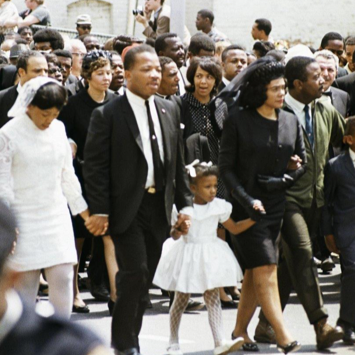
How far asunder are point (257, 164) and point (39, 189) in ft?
5.26

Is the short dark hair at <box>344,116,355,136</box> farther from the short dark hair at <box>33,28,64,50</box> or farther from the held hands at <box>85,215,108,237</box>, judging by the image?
the short dark hair at <box>33,28,64,50</box>

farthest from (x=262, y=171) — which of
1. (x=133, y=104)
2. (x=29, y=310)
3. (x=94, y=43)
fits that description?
(x=94, y=43)

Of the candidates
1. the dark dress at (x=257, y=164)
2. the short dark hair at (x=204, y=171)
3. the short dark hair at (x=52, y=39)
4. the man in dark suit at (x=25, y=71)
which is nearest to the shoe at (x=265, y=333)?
the dark dress at (x=257, y=164)

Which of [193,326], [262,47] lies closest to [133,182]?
[193,326]

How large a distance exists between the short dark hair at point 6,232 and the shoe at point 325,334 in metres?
5.53

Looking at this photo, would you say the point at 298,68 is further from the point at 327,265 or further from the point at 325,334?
the point at 327,265

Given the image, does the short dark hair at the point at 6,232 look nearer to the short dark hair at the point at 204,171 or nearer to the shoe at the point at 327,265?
the short dark hair at the point at 204,171

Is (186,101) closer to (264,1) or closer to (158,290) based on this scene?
(158,290)

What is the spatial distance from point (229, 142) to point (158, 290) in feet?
11.2

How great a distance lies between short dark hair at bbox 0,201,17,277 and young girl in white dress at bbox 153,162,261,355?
5010mm

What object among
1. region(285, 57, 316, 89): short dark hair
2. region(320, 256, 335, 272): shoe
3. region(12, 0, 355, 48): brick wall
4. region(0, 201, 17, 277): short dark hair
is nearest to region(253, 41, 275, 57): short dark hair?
region(320, 256, 335, 272): shoe

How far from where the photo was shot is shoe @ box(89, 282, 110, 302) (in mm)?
10203

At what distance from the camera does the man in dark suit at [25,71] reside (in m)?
9.44

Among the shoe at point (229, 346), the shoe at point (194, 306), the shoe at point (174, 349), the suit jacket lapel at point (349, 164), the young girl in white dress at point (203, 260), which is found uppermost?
the suit jacket lapel at point (349, 164)
